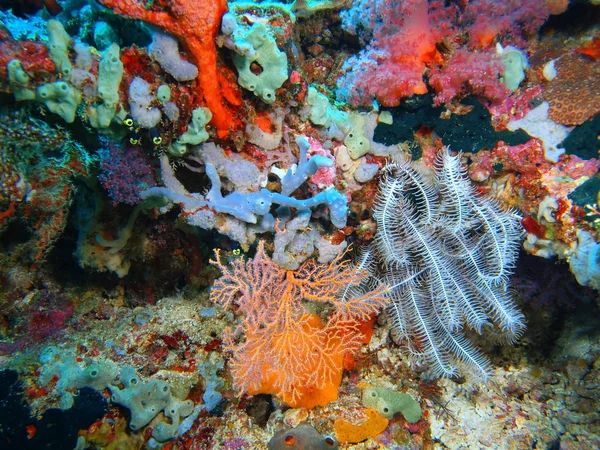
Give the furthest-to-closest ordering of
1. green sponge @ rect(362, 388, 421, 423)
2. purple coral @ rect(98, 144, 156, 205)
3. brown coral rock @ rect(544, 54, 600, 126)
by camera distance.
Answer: green sponge @ rect(362, 388, 421, 423) → brown coral rock @ rect(544, 54, 600, 126) → purple coral @ rect(98, 144, 156, 205)

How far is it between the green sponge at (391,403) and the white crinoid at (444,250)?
0.52 metres

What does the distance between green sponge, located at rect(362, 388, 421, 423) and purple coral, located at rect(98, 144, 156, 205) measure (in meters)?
3.15

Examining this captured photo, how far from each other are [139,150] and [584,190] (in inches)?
158

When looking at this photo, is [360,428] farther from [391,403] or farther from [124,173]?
[124,173]

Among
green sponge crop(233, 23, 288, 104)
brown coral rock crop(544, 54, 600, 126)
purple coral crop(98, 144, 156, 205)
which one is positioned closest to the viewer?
green sponge crop(233, 23, 288, 104)

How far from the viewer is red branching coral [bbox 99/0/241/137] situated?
2.28m

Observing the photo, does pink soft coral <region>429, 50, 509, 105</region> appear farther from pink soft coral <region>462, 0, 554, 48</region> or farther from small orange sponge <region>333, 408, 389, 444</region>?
small orange sponge <region>333, 408, 389, 444</region>

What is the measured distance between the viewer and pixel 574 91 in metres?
2.95

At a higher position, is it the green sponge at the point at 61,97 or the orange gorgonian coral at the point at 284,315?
the green sponge at the point at 61,97

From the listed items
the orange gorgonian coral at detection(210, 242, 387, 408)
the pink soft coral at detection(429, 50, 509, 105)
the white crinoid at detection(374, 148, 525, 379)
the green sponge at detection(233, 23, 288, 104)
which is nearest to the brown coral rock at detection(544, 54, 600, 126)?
the pink soft coral at detection(429, 50, 509, 105)

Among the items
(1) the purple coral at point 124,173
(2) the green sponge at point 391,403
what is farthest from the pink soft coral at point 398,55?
(2) the green sponge at point 391,403

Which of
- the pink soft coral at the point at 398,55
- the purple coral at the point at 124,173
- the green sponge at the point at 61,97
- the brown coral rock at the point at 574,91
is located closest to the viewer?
the green sponge at the point at 61,97

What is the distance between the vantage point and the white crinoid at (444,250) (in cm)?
305

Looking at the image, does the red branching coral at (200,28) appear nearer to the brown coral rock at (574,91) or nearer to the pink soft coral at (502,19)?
the pink soft coral at (502,19)
